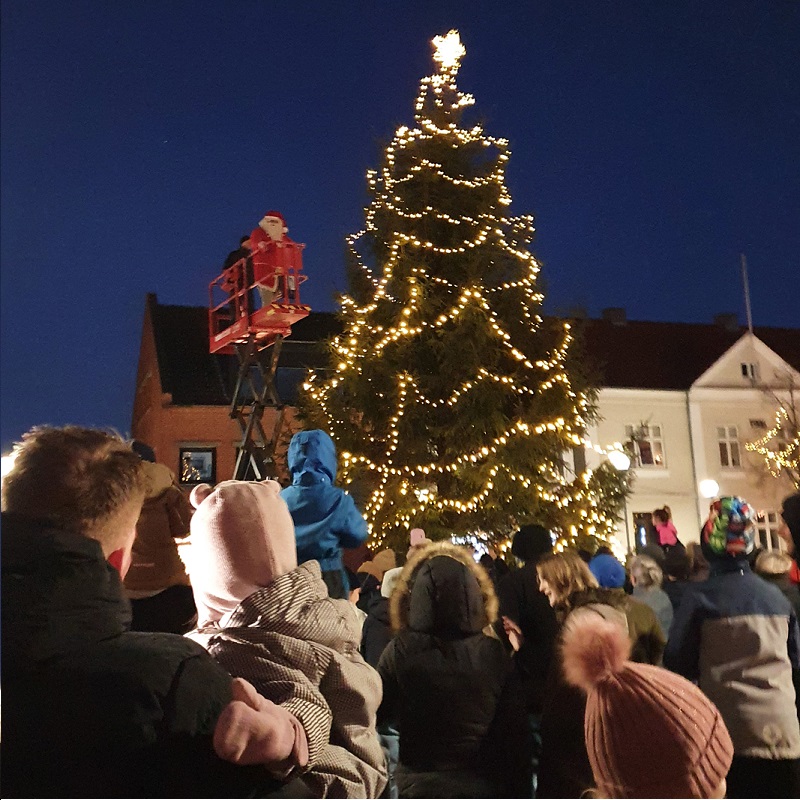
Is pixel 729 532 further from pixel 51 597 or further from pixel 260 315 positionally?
pixel 260 315

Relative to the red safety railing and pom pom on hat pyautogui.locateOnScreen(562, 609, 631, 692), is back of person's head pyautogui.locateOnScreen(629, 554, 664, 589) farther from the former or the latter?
the red safety railing

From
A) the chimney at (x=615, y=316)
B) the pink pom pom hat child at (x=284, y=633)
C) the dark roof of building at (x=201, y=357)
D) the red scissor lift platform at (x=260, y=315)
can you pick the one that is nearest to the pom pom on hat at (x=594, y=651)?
the pink pom pom hat child at (x=284, y=633)

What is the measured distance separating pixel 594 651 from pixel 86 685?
3.75ft

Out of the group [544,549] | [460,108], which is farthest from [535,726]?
[460,108]

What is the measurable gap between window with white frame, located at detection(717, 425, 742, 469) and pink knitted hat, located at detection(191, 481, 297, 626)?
24364 millimetres

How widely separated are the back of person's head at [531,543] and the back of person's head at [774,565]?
1.27 meters

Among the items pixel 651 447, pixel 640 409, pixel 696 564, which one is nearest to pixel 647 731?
pixel 696 564

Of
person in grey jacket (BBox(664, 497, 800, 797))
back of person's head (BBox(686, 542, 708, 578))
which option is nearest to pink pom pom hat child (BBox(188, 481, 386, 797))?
person in grey jacket (BBox(664, 497, 800, 797))

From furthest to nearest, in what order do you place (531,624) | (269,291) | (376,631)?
(269,291) < (376,631) < (531,624)

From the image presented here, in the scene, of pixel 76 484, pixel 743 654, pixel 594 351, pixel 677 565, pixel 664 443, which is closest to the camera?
pixel 76 484

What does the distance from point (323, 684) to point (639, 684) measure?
794 millimetres

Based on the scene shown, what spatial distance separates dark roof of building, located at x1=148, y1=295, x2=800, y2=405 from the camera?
2373 cm

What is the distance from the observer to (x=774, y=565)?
523 centimetres

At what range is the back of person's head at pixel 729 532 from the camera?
403 cm
